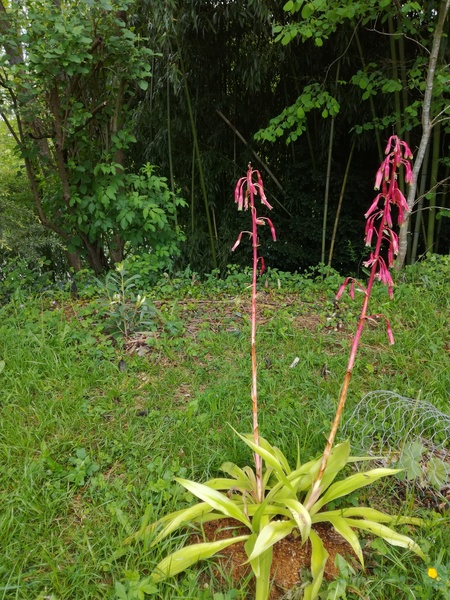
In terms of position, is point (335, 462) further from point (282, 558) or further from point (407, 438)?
point (407, 438)

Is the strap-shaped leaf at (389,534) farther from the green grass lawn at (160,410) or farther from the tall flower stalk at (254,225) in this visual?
the tall flower stalk at (254,225)

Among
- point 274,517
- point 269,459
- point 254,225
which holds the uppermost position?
point 254,225

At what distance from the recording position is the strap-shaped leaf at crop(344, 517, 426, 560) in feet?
3.67

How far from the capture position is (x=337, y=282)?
10.8 feet

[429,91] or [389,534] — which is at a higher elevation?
[429,91]

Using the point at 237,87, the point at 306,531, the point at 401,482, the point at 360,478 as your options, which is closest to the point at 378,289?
the point at 401,482

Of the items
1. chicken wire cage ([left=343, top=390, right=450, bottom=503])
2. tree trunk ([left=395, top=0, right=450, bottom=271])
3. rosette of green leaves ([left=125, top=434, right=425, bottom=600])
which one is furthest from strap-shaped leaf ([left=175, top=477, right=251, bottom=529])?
tree trunk ([left=395, top=0, right=450, bottom=271])

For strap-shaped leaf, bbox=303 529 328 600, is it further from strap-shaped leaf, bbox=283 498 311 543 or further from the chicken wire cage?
the chicken wire cage

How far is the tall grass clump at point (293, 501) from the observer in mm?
1025

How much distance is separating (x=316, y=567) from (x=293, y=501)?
0.15 metres

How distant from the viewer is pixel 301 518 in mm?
1057

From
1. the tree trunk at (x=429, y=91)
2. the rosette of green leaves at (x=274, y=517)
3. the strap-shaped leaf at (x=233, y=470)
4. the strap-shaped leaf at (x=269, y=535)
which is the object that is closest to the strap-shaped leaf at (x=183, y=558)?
the rosette of green leaves at (x=274, y=517)

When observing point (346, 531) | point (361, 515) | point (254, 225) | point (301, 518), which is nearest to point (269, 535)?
point (301, 518)

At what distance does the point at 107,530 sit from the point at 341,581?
0.66 m
